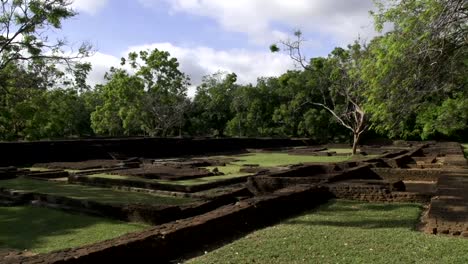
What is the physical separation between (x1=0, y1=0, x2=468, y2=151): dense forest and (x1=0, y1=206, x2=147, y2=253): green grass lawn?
5437 mm

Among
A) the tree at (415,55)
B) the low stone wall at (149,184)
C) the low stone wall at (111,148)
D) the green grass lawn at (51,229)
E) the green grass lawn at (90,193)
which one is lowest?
the green grass lawn at (51,229)

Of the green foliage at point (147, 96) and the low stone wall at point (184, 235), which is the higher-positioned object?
the green foliage at point (147, 96)

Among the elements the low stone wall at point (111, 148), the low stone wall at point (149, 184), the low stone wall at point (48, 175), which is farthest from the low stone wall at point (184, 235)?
the low stone wall at point (111, 148)

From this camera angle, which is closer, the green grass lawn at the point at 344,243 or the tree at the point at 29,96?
the green grass lawn at the point at 344,243

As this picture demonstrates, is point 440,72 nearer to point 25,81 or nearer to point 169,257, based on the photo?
point 169,257

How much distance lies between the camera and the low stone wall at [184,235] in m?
4.89

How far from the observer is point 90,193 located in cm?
1137

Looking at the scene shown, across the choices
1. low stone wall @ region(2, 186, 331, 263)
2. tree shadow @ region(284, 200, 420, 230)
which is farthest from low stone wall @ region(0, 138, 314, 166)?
tree shadow @ region(284, 200, 420, 230)

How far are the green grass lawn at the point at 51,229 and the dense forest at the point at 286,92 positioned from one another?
214 inches

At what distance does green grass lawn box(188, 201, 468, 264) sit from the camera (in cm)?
516

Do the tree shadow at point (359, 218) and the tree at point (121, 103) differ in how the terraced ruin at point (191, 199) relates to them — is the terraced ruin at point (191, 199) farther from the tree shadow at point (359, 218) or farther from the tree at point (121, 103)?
the tree at point (121, 103)

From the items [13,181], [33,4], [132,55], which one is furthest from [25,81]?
[132,55]

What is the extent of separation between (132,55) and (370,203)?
31806 mm

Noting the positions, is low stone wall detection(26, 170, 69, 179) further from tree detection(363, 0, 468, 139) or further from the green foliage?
the green foliage
